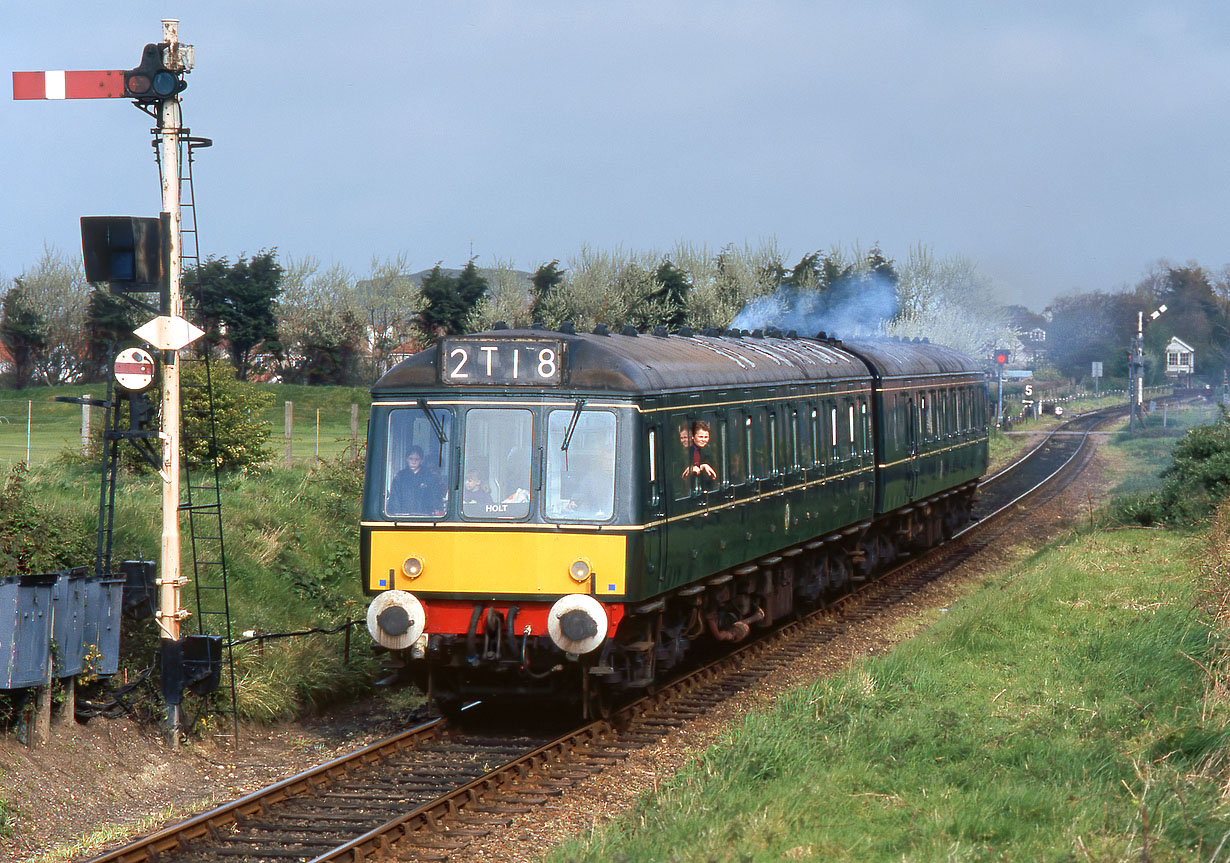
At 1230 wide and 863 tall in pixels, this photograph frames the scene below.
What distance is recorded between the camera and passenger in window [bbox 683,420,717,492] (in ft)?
41.6

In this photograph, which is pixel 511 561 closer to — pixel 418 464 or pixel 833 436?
pixel 418 464

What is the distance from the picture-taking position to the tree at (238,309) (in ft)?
157

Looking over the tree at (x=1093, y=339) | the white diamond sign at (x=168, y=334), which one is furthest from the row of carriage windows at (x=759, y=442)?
the tree at (x=1093, y=339)

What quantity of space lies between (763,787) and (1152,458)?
38.0m

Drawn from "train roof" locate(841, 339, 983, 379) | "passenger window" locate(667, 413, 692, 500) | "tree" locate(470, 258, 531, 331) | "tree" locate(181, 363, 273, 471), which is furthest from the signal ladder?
"tree" locate(470, 258, 531, 331)

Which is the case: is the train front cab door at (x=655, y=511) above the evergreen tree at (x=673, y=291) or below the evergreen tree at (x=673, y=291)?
below

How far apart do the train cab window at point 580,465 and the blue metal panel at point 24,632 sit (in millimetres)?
→ 3748

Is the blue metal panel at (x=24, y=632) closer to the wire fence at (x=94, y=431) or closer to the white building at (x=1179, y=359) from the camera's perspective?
the wire fence at (x=94, y=431)

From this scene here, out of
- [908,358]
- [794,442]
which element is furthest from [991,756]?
[908,358]

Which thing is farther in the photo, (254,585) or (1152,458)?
(1152,458)

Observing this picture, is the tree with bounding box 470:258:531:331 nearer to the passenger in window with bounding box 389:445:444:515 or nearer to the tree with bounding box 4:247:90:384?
the tree with bounding box 4:247:90:384

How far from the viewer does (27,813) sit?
30.2 feet

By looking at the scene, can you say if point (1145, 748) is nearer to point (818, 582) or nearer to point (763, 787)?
point (763, 787)

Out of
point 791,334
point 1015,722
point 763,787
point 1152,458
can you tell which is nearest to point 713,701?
point 1015,722
